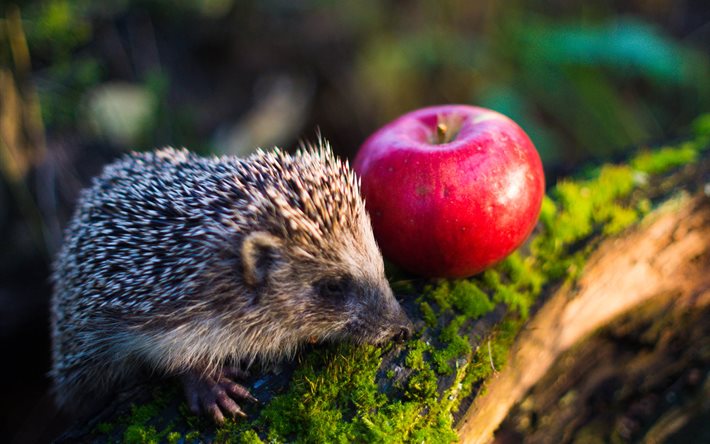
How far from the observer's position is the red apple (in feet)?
9.75

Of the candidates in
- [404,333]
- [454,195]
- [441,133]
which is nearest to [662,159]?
[441,133]

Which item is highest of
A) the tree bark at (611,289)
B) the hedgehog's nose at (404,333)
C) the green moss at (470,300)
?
the hedgehog's nose at (404,333)

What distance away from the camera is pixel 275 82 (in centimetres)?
896

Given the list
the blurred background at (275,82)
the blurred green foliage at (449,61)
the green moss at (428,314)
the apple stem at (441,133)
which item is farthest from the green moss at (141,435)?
A: the blurred green foliage at (449,61)

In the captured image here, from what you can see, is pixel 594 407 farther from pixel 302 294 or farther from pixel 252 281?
pixel 252 281

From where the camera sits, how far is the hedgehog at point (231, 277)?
279 centimetres

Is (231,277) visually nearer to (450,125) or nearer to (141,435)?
(141,435)

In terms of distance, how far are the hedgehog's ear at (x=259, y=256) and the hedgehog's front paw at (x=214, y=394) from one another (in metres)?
0.51

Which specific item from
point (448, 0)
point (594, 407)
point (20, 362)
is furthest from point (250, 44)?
point (594, 407)

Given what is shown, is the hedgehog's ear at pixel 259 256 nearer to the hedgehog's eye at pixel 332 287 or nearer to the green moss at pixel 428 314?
the hedgehog's eye at pixel 332 287

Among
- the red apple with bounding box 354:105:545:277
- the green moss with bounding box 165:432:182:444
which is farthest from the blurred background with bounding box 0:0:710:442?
the green moss with bounding box 165:432:182:444

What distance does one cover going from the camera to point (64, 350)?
3.26 m

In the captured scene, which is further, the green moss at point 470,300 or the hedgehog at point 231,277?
the green moss at point 470,300

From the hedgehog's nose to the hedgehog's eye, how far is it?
354mm
